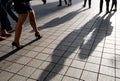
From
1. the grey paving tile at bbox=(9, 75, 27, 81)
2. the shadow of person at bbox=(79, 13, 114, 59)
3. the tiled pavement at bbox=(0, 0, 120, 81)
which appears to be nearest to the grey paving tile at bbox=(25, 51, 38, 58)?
the tiled pavement at bbox=(0, 0, 120, 81)


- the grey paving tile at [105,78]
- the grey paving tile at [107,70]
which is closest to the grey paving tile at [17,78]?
the grey paving tile at [105,78]

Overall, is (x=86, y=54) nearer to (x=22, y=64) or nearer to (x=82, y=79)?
(x=82, y=79)

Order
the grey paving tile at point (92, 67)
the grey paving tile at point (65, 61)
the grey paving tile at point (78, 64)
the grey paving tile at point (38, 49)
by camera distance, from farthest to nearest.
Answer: the grey paving tile at point (38, 49) → the grey paving tile at point (65, 61) → the grey paving tile at point (78, 64) → the grey paving tile at point (92, 67)

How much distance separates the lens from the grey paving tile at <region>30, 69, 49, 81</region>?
280cm

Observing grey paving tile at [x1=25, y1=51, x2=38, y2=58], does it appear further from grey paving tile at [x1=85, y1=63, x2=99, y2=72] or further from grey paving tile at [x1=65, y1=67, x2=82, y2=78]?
grey paving tile at [x1=85, y1=63, x2=99, y2=72]

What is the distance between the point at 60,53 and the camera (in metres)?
3.72

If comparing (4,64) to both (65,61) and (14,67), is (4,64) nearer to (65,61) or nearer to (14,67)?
(14,67)

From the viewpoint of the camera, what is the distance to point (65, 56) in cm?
357

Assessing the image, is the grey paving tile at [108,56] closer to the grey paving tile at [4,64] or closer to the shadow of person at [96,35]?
the shadow of person at [96,35]

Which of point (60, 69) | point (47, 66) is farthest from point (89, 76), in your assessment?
point (47, 66)

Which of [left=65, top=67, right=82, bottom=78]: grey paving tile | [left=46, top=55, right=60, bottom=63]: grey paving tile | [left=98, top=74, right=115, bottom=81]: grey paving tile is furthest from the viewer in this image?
[left=46, top=55, right=60, bottom=63]: grey paving tile

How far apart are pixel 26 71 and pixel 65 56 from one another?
99 cm

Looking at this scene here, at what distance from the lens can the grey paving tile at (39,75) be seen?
2.80 meters

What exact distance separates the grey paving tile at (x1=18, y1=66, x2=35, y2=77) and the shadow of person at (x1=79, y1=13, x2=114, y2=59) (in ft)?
3.76
